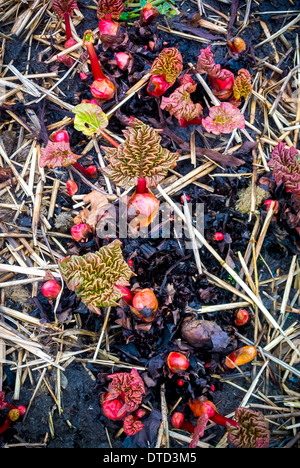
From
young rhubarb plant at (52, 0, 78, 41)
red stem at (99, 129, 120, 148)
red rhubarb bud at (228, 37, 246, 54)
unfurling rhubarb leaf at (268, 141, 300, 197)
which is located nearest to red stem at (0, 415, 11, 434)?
red stem at (99, 129, 120, 148)

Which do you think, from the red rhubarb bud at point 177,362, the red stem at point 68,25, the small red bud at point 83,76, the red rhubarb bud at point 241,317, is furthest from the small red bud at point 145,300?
the red stem at point 68,25

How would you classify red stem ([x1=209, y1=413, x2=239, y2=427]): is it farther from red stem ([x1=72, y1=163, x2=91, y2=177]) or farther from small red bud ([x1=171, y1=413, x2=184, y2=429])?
red stem ([x1=72, y1=163, x2=91, y2=177])

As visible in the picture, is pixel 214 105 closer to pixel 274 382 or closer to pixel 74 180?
pixel 74 180

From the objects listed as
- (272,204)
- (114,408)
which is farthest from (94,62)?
(114,408)

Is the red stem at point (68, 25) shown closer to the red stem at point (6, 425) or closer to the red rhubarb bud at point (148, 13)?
the red rhubarb bud at point (148, 13)

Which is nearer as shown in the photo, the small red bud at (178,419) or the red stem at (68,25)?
the small red bud at (178,419)

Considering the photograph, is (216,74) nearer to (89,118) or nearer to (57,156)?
(89,118)

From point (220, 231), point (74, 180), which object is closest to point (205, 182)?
point (220, 231)
